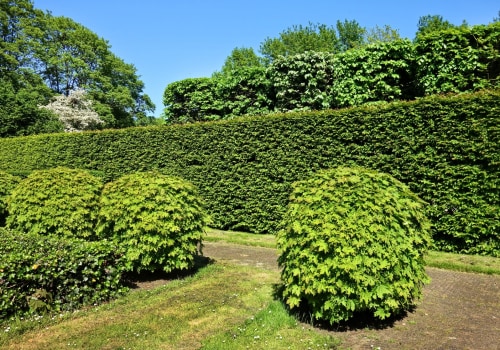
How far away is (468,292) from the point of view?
18.5 ft

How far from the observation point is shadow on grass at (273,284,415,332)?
4410 millimetres

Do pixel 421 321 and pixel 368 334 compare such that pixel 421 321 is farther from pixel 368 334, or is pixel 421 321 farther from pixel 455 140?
pixel 455 140

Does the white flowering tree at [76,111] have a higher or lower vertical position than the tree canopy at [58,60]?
lower

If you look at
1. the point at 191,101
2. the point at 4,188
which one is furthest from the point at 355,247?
the point at 191,101

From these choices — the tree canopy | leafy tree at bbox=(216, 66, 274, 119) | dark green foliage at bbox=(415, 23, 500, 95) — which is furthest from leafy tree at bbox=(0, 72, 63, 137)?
dark green foliage at bbox=(415, 23, 500, 95)

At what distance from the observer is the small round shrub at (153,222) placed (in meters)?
6.21

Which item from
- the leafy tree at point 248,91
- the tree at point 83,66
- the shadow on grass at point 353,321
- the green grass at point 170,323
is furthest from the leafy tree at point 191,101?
the tree at point 83,66

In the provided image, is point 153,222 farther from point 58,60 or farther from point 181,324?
point 58,60

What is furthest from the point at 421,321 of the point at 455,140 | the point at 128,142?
the point at 128,142

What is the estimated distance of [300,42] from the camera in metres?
34.5

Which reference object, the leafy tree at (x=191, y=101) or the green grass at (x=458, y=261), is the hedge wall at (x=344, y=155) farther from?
the leafy tree at (x=191, y=101)

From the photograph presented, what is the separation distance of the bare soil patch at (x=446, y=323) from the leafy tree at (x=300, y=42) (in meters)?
29.8

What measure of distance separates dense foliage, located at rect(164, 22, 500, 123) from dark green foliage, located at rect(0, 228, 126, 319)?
8830 mm

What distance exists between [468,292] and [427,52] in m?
7.73
